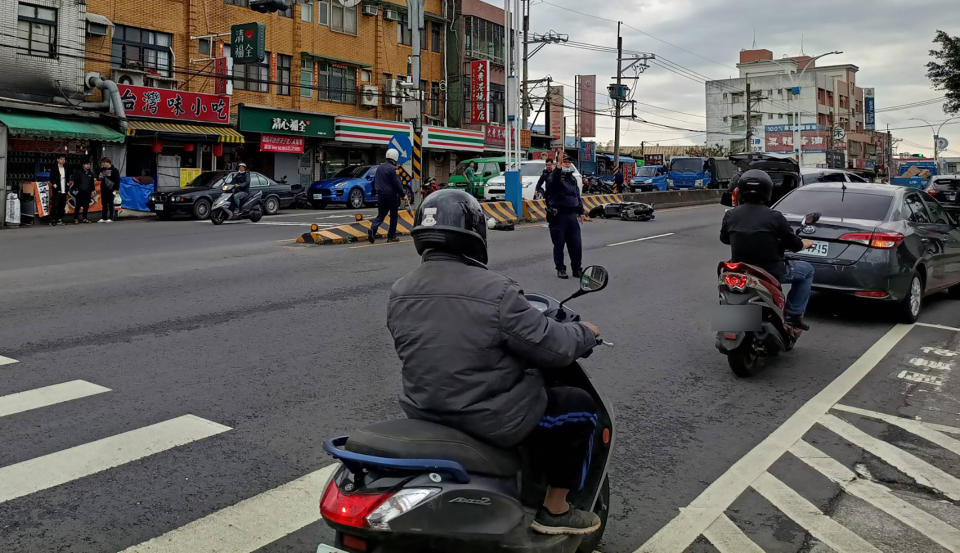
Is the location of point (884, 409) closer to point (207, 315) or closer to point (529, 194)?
point (207, 315)

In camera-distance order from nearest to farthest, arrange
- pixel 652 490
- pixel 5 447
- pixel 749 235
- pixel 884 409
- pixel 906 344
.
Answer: pixel 652 490 → pixel 5 447 → pixel 884 409 → pixel 749 235 → pixel 906 344

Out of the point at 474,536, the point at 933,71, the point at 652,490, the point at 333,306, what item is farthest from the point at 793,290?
the point at 933,71

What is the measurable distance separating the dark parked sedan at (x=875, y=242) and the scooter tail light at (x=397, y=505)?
24.9 feet

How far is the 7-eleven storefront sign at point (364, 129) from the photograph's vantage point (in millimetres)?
37406

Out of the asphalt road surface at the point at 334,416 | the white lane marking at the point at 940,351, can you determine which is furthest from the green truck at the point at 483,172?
the white lane marking at the point at 940,351

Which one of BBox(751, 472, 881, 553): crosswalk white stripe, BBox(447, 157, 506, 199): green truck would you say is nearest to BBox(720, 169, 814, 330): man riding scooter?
BBox(751, 472, 881, 553): crosswalk white stripe

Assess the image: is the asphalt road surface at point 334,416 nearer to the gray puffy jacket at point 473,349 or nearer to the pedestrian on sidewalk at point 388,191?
the gray puffy jacket at point 473,349

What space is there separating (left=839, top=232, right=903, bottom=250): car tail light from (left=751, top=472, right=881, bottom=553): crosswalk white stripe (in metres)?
5.25

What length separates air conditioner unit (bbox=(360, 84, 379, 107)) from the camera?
40000 millimetres

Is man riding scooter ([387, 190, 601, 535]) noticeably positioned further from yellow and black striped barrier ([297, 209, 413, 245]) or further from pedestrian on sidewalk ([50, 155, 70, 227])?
pedestrian on sidewalk ([50, 155, 70, 227])

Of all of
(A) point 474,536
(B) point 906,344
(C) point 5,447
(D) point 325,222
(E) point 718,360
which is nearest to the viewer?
(A) point 474,536

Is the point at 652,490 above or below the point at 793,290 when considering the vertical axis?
below

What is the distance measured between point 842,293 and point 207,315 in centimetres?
705

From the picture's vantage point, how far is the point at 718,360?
736 centimetres
